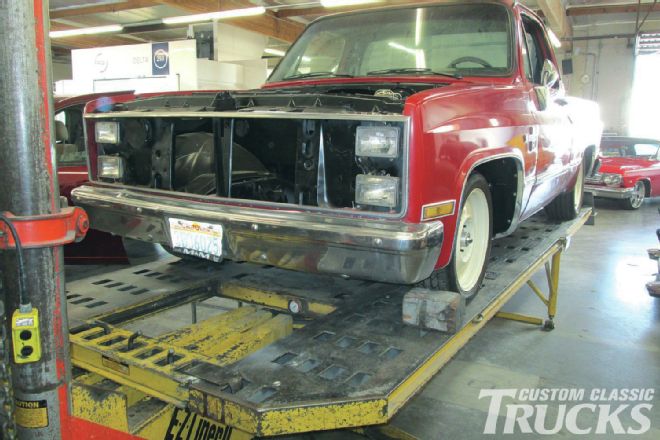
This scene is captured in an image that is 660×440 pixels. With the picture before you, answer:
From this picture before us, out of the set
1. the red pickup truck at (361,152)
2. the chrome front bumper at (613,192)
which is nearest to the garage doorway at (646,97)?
the chrome front bumper at (613,192)

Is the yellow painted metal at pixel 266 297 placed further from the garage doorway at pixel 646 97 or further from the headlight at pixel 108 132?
the garage doorway at pixel 646 97

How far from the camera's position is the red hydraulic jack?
1.53 meters

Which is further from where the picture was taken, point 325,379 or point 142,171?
point 142,171

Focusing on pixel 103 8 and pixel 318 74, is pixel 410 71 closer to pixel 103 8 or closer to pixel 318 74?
pixel 318 74

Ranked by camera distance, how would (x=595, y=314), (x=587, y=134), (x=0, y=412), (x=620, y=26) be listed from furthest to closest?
(x=620, y=26) < (x=587, y=134) < (x=595, y=314) < (x=0, y=412)

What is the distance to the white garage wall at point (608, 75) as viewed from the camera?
53.2ft

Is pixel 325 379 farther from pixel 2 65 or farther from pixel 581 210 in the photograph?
pixel 581 210

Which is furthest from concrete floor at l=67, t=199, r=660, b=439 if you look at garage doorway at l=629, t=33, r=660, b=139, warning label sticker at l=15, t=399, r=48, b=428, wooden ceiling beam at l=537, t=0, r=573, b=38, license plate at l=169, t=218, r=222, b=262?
garage doorway at l=629, t=33, r=660, b=139

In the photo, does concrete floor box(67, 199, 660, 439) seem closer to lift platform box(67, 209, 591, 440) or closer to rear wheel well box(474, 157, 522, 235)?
lift platform box(67, 209, 591, 440)

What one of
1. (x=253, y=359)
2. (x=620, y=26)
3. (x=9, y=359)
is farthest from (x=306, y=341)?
(x=620, y=26)

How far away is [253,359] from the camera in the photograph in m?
1.89

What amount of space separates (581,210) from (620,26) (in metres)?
13.3

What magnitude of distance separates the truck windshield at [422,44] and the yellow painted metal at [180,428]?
1987 millimetres

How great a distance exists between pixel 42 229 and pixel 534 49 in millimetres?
3334
